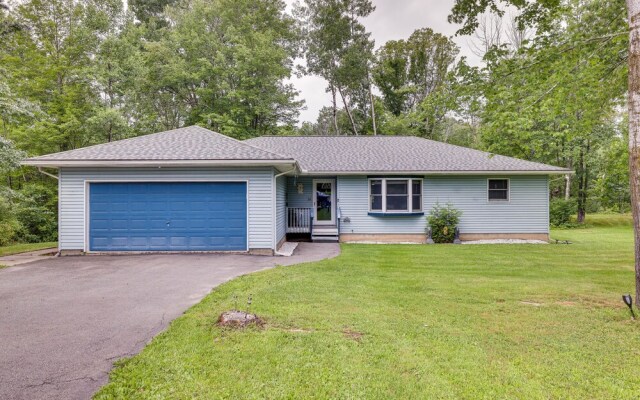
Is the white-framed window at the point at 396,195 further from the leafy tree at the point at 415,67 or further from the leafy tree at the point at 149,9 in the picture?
the leafy tree at the point at 149,9

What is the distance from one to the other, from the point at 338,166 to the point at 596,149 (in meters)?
19.4

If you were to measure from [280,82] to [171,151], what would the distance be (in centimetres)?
1627

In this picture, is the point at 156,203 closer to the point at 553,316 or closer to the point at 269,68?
the point at 553,316

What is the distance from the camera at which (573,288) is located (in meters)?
5.79

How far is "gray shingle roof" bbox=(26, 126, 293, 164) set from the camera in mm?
9031

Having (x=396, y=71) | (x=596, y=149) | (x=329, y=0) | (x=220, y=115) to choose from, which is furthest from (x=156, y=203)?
(x=596, y=149)

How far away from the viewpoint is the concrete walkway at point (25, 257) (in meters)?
8.19

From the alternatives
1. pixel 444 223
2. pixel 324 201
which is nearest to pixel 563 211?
pixel 444 223

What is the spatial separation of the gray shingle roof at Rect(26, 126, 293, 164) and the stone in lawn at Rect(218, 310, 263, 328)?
18.1ft

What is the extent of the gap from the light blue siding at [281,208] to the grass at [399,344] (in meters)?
4.05

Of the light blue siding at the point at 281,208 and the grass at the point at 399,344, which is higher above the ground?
the light blue siding at the point at 281,208

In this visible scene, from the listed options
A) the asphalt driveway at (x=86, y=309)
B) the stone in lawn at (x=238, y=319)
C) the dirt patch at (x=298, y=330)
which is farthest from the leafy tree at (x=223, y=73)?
the dirt patch at (x=298, y=330)

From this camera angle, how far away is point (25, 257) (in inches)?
354

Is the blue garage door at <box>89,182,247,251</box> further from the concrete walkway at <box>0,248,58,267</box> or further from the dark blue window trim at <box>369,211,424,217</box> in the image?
the dark blue window trim at <box>369,211,424,217</box>
